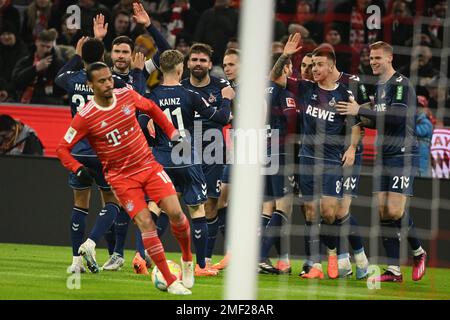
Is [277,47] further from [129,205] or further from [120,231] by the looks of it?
[129,205]

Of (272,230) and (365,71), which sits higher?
(365,71)

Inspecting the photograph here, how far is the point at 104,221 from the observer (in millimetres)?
9602

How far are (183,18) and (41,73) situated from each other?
7.47 ft

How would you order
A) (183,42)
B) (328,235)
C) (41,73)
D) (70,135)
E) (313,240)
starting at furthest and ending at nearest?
(183,42)
(41,73)
(313,240)
(328,235)
(70,135)

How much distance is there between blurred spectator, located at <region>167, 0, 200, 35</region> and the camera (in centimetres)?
1443

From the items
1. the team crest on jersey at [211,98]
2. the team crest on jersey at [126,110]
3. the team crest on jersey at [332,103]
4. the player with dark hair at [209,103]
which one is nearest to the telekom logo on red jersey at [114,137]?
the team crest on jersey at [126,110]

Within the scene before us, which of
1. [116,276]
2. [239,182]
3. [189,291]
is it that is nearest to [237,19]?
[116,276]

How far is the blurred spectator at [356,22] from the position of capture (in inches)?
490

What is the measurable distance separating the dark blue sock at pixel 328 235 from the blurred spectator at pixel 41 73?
4.48 metres

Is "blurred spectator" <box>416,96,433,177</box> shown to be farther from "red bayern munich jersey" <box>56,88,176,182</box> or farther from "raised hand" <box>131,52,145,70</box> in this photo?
"red bayern munich jersey" <box>56,88,176,182</box>

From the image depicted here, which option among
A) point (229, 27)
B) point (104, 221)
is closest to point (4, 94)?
point (229, 27)

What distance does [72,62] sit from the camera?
9.94m
